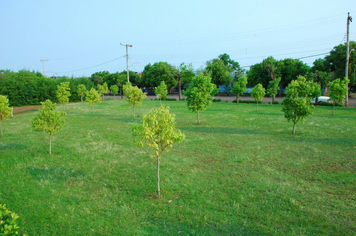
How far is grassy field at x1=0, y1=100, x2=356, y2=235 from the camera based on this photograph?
6094 millimetres

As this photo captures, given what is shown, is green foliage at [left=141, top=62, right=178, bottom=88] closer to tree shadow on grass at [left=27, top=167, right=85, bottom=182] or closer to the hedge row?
the hedge row

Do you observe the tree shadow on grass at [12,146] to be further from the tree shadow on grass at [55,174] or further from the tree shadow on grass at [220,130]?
the tree shadow on grass at [220,130]

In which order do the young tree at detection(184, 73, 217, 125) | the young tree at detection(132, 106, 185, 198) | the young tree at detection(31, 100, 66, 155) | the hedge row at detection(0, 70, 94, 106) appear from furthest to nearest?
the hedge row at detection(0, 70, 94, 106) < the young tree at detection(184, 73, 217, 125) < the young tree at detection(31, 100, 66, 155) < the young tree at detection(132, 106, 185, 198)

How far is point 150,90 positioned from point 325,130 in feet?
211

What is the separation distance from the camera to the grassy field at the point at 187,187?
609 centimetres

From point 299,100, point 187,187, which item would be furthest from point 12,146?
point 299,100

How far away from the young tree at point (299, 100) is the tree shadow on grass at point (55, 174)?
1357 centimetres

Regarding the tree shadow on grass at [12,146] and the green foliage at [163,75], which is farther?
the green foliage at [163,75]

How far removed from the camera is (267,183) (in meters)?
8.48

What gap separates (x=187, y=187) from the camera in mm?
8312

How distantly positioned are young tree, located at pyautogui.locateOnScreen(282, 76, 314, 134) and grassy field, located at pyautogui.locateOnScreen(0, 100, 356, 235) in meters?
1.74

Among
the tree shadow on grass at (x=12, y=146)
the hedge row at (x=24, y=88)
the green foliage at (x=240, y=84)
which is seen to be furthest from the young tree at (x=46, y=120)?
the hedge row at (x=24, y=88)

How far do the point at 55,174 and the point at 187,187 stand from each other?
553 centimetres

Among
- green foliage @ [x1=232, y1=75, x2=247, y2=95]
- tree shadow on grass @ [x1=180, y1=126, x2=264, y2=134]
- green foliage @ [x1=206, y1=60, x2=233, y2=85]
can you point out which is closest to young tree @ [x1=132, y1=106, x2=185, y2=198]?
tree shadow on grass @ [x1=180, y1=126, x2=264, y2=134]
